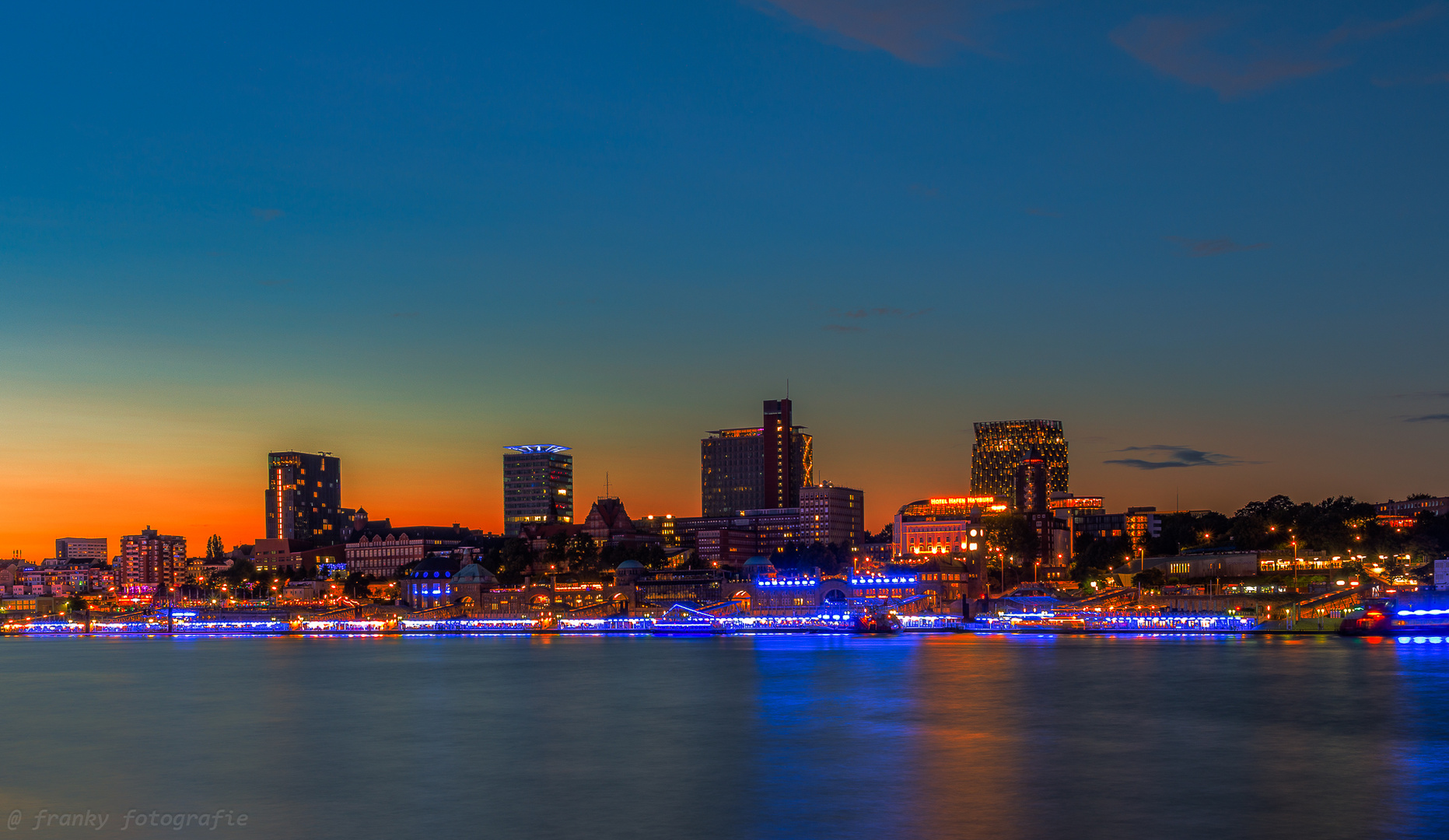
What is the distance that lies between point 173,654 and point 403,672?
44.1m

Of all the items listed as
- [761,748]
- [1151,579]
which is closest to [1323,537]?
[1151,579]

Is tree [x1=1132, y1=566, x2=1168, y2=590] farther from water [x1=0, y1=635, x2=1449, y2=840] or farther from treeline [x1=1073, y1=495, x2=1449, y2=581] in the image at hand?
water [x1=0, y1=635, x2=1449, y2=840]

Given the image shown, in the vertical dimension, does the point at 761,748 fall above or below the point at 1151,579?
above

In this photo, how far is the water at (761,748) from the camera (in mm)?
37312

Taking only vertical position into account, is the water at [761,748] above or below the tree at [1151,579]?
above

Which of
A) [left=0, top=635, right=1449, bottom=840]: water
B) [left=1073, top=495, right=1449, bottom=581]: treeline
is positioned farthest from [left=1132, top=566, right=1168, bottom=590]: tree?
[left=0, top=635, right=1449, bottom=840]: water

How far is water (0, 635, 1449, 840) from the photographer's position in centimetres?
3731

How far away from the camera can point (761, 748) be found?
5131 centimetres

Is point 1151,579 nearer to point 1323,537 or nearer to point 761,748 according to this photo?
point 1323,537

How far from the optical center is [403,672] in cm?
9438

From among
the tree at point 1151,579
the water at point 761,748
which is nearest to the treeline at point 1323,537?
the tree at point 1151,579

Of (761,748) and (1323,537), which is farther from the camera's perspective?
(1323,537)

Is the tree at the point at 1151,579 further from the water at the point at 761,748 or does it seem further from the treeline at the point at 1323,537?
the water at the point at 761,748

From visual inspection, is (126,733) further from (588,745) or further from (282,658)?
(282,658)
